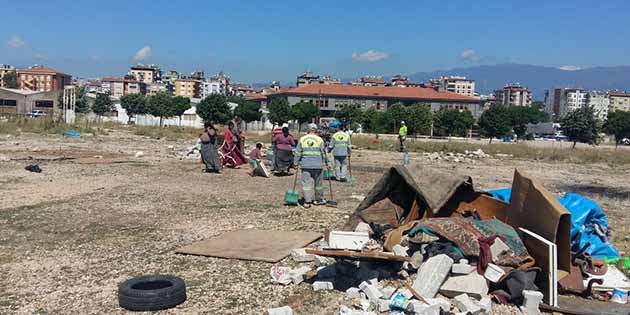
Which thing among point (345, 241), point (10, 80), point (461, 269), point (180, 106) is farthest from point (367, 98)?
point (461, 269)

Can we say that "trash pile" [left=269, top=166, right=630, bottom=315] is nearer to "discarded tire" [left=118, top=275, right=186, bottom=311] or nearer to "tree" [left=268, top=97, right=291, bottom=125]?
"discarded tire" [left=118, top=275, right=186, bottom=311]

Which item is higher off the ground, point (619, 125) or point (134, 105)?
point (134, 105)

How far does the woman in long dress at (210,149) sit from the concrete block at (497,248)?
11.7 meters

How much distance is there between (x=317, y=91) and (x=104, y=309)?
108m

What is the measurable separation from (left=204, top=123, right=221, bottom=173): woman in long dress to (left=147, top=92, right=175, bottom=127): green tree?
56.9 m

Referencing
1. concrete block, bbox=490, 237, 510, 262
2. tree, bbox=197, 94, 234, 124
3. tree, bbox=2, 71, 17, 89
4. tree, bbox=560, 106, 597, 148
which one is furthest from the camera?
tree, bbox=2, 71, 17, 89

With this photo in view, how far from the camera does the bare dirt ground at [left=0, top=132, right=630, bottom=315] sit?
20.3ft

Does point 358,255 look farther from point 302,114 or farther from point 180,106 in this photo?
point 180,106

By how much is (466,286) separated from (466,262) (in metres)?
0.33

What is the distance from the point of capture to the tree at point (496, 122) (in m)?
72.0

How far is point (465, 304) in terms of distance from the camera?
223 inches

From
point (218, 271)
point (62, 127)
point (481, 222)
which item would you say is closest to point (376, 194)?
point (481, 222)

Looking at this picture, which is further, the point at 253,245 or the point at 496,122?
the point at 496,122

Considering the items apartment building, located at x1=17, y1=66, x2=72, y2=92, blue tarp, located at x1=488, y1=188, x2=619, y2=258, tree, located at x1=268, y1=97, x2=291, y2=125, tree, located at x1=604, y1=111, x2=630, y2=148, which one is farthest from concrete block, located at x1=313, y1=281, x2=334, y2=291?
apartment building, located at x1=17, y1=66, x2=72, y2=92
